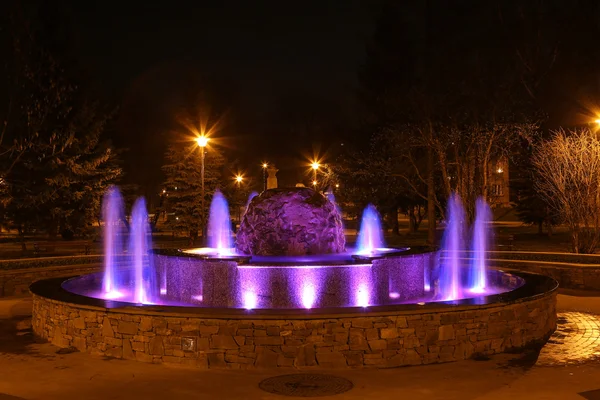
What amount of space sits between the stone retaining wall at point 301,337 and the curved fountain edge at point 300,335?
0.01 metres

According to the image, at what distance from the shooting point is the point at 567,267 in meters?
17.9

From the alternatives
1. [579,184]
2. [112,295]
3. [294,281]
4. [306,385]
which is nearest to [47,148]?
[112,295]

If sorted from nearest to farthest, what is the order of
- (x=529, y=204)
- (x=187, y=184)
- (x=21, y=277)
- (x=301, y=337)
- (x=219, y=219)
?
(x=301, y=337) → (x=21, y=277) → (x=187, y=184) → (x=529, y=204) → (x=219, y=219)

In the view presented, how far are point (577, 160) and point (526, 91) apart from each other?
40.5 ft

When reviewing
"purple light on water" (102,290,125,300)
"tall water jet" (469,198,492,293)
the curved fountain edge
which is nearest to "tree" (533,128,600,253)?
"tall water jet" (469,198,492,293)

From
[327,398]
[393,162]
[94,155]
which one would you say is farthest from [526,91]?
[327,398]

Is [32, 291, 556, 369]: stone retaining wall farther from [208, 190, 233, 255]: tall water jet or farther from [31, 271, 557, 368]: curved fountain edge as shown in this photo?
[208, 190, 233, 255]: tall water jet

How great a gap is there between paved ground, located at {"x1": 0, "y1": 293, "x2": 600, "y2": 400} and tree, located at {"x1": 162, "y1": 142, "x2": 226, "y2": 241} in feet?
84.2

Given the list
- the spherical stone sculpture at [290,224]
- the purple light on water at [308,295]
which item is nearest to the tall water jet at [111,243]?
the spherical stone sculpture at [290,224]

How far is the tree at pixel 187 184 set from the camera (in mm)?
35312

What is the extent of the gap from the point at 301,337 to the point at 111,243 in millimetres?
25564

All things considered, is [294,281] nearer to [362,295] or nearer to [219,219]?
[362,295]

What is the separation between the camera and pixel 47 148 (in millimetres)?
26094

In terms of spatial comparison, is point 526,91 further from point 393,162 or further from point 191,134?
point 191,134
